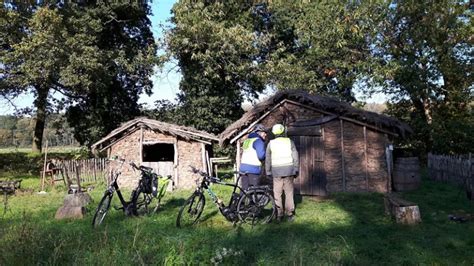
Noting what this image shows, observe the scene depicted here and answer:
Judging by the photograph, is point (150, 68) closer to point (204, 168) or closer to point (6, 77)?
point (6, 77)

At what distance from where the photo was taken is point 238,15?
88.5 feet

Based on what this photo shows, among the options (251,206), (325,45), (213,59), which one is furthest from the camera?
(325,45)

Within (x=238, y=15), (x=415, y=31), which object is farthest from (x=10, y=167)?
(x=415, y=31)

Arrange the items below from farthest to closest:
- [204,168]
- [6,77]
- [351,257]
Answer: [6,77] → [204,168] → [351,257]

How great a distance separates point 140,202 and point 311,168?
6471 mm

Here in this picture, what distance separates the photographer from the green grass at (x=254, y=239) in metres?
5.58

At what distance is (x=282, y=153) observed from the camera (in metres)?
9.41

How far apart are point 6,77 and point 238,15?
13.6 metres

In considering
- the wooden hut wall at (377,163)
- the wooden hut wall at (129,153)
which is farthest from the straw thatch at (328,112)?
the wooden hut wall at (129,153)

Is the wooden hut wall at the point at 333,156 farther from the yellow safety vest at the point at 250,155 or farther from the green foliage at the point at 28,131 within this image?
the green foliage at the point at 28,131

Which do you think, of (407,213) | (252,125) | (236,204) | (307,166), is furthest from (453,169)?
(236,204)

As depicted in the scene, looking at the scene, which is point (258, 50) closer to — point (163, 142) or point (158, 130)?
point (158, 130)

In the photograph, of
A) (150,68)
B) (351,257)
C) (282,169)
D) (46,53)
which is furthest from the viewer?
(150,68)

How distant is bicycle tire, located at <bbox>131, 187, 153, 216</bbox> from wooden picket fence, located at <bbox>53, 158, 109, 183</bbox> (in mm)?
8832
